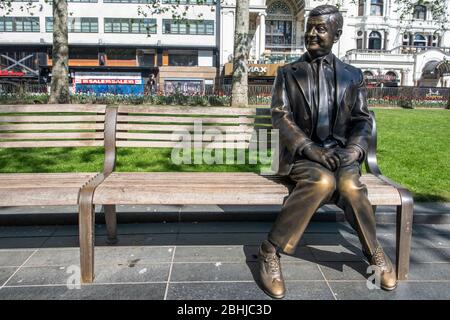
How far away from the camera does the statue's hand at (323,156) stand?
3.04 meters

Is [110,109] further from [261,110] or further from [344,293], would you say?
[344,293]

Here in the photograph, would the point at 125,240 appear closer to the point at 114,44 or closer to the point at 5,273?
the point at 5,273

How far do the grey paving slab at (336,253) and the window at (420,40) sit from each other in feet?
196

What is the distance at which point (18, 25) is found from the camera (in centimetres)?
4844

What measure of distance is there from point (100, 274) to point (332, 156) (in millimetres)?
1959

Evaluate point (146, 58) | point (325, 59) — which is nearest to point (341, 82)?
point (325, 59)

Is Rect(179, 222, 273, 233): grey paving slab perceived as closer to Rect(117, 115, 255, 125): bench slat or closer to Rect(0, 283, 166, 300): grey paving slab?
Rect(117, 115, 255, 125): bench slat

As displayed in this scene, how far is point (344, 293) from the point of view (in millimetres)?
2945

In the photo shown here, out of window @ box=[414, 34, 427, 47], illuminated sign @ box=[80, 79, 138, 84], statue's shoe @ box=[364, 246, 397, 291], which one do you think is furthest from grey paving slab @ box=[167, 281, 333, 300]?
window @ box=[414, 34, 427, 47]

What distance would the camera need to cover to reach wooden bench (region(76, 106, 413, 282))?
300 centimetres

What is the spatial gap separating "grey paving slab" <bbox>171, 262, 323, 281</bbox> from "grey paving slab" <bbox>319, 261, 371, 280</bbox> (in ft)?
0.25

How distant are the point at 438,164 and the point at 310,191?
17.0 ft
